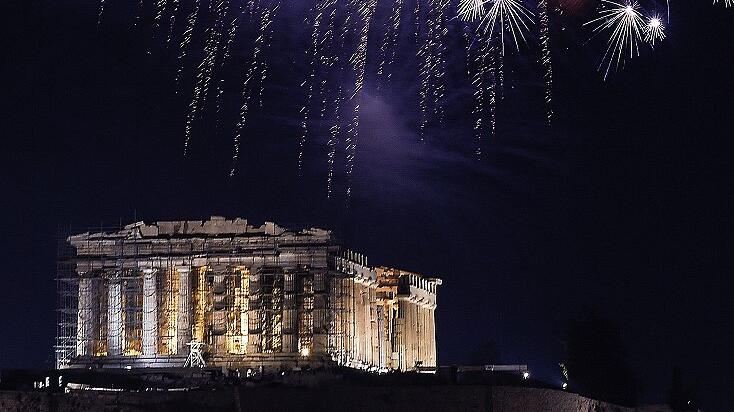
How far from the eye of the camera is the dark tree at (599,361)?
8162 cm

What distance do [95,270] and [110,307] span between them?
1872 mm

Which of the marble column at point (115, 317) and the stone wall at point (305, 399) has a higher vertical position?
the marble column at point (115, 317)

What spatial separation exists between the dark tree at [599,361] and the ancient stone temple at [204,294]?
436 inches

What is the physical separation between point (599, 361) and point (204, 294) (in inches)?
750

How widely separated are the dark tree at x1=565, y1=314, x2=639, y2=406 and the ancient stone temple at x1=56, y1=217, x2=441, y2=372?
11071mm

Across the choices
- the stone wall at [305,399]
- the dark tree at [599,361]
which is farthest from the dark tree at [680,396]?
the stone wall at [305,399]

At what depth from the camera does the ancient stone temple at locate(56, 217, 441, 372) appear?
81.0 meters

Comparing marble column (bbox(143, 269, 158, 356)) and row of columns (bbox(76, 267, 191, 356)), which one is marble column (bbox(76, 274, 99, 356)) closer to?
row of columns (bbox(76, 267, 191, 356))

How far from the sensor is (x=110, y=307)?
81562 millimetres

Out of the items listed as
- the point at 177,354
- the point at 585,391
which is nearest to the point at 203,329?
the point at 177,354

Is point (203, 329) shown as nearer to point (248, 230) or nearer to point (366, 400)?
point (248, 230)

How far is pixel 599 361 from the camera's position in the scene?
277 feet

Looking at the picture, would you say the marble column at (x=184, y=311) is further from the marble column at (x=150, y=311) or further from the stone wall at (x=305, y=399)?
the stone wall at (x=305, y=399)

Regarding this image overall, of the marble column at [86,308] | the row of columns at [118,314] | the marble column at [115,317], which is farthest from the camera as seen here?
the marble column at [86,308]
